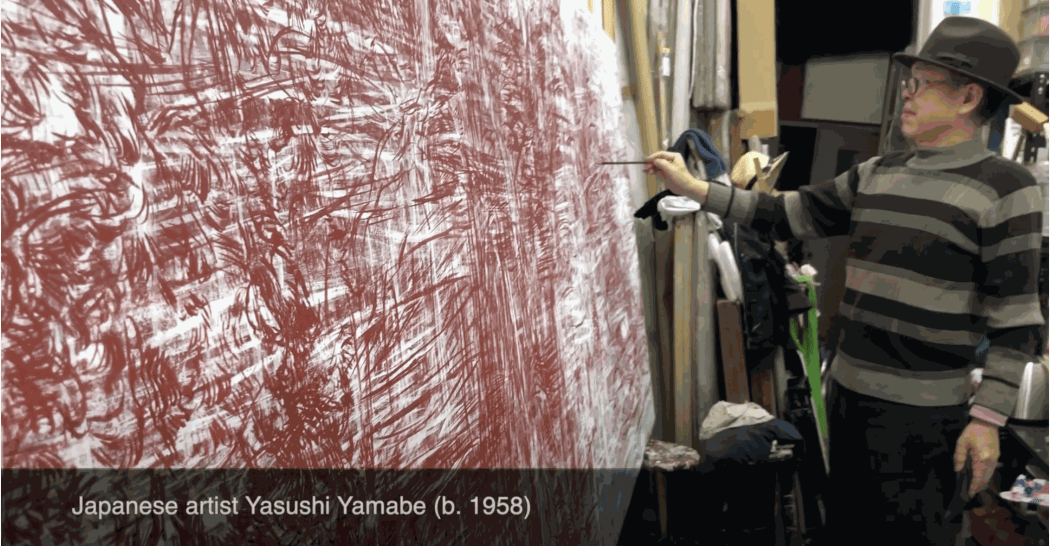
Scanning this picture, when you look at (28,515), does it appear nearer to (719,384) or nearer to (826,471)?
(719,384)

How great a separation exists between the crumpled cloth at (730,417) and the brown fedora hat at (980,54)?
1.07 m

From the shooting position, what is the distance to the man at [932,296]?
1.37 meters

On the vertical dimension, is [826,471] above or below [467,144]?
below

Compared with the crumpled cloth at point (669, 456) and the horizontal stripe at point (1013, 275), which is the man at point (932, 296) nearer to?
the horizontal stripe at point (1013, 275)

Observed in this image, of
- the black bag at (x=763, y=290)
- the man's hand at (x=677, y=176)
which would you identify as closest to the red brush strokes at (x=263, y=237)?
the man's hand at (x=677, y=176)

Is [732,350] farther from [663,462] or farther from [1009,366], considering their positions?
[1009,366]

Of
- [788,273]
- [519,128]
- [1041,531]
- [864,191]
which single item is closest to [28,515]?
[519,128]

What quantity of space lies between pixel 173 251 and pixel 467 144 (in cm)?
52

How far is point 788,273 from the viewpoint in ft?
7.79

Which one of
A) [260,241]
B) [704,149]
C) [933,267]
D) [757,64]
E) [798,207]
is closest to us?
[260,241]

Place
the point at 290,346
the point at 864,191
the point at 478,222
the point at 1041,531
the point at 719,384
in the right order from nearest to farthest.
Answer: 1. the point at 290,346
2. the point at 478,222
3. the point at 864,191
4. the point at 1041,531
5. the point at 719,384

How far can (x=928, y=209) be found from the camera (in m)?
1.46

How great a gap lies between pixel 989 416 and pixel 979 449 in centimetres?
7

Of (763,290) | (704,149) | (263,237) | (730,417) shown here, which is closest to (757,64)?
(704,149)
